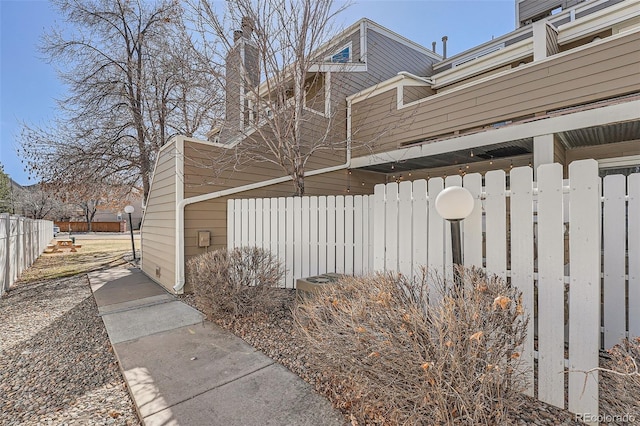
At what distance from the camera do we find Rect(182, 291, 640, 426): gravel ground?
5.57 ft

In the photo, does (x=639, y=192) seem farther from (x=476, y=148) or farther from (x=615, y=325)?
(x=476, y=148)

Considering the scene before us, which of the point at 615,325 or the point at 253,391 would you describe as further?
the point at 615,325

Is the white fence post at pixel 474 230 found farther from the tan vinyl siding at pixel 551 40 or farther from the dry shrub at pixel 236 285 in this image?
the tan vinyl siding at pixel 551 40

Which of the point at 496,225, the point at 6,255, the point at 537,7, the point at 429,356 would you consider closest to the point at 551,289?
the point at 496,225

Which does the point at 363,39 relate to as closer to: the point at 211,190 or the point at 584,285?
the point at 211,190

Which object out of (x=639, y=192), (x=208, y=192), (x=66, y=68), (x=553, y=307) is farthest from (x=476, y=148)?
(x=66, y=68)

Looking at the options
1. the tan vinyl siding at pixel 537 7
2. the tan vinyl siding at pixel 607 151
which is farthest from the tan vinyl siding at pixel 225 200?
the tan vinyl siding at pixel 537 7

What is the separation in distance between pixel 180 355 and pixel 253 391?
3.85 ft

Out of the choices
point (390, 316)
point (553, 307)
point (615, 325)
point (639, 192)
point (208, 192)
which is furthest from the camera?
point (208, 192)

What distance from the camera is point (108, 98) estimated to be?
391 inches

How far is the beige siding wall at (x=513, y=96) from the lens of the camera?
5.04m

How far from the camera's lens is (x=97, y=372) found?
295 centimetres

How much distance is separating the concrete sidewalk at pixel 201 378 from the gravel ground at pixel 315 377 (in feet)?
0.33

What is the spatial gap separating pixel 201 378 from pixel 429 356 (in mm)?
2117
